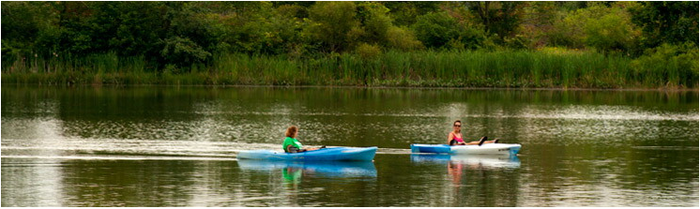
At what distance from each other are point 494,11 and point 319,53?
15.3 meters

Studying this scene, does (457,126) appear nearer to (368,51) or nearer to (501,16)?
(368,51)

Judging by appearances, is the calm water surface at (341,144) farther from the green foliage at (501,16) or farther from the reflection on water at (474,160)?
the green foliage at (501,16)

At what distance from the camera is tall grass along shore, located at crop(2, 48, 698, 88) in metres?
61.4

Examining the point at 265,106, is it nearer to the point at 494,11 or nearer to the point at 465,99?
the point at 465,99

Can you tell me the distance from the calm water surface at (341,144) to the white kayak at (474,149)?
0.28m

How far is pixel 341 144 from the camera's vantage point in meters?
29.2

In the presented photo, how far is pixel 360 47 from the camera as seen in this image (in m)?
66.2

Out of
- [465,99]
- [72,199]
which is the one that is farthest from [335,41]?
[72,199]

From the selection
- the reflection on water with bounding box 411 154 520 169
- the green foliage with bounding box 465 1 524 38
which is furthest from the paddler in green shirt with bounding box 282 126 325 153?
the green foliage with bounding box 465 1 524 38

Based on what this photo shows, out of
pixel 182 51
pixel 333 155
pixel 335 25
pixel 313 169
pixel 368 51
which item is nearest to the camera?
pixel 313 169

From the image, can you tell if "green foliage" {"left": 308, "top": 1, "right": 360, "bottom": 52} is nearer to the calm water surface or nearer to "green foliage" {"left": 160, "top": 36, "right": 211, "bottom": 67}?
"green foliage" {"left": 160, "top": 36, "right": 211, "bottom": 67}

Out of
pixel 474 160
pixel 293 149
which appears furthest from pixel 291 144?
pixel 474 160

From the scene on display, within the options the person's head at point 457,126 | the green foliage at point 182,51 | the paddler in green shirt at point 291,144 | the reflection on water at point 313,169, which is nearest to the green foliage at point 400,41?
the green foliage at point 182,51

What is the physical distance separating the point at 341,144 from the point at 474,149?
456 centimetres
